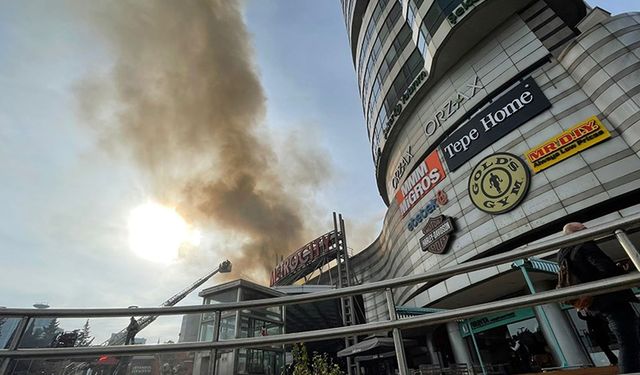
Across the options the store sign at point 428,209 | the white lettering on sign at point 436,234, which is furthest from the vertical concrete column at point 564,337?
the store sign at point 428,209

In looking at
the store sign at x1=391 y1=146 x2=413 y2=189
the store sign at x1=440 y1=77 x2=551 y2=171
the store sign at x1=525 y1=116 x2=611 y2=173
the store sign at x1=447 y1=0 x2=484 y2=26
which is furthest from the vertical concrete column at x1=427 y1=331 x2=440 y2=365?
the store sign at x1=447 y1=0 x2=484 y2=26

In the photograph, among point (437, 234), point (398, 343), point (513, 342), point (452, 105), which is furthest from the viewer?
point (452, 105)

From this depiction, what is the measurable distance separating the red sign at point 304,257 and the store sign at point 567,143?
18686 mm

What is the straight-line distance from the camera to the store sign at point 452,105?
16.3 m

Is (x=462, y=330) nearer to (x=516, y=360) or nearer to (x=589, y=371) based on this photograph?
(x=516, y=360)

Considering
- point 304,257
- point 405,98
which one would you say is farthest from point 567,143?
point 304,257

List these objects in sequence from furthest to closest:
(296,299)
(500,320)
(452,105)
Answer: (452,105)
(500,320)
(296,299)

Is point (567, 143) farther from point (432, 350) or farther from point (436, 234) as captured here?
point (432, 350)

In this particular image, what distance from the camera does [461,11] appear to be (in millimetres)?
15914

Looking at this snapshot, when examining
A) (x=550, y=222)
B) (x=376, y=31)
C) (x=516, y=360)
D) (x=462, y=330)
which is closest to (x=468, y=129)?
(x=550, y=222)

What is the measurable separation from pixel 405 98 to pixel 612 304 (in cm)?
1918

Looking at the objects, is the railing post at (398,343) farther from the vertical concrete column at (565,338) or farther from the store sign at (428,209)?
the store sign at (428,209)

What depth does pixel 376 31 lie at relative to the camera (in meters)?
24.3

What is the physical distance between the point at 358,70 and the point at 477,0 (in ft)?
48.8
